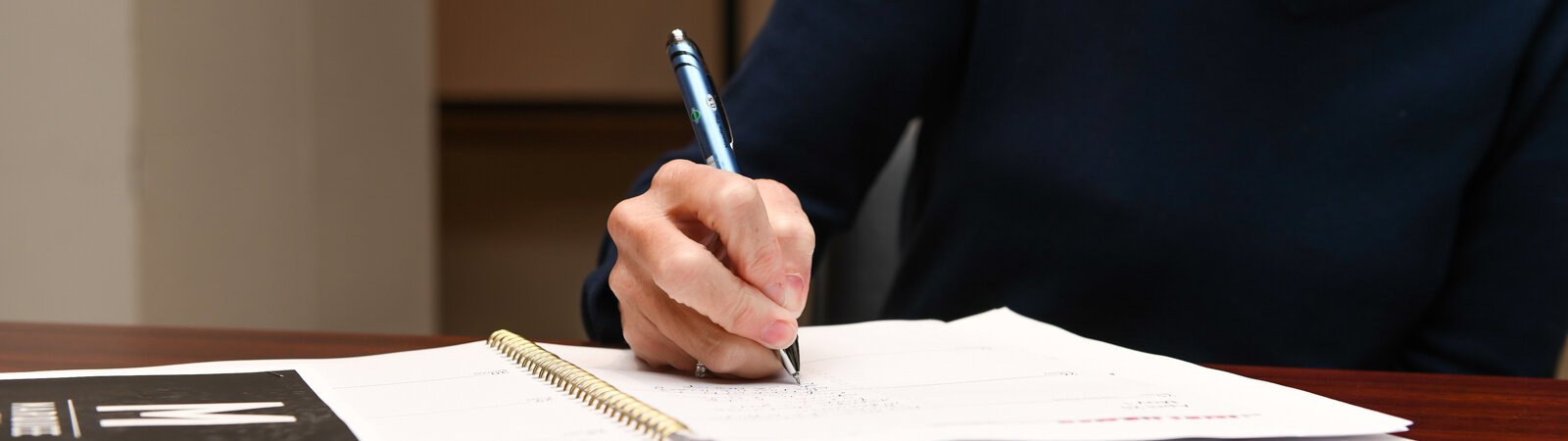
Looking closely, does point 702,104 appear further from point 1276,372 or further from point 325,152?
point 325,152

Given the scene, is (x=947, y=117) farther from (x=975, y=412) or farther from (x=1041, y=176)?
(x=975, y=412)

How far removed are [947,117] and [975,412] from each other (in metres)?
0.50

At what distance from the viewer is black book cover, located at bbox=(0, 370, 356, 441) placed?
286 mm

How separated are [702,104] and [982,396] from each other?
167mm

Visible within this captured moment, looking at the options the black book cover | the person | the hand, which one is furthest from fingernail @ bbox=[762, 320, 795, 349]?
the person

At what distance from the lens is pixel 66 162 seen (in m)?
0.93

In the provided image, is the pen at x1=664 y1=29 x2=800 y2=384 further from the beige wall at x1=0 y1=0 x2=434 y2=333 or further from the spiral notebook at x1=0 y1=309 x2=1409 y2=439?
the beige wall at x1=0 y1=0 x2=434 y2=333

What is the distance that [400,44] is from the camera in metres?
1.58

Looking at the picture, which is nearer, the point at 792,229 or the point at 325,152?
the point at 792,229

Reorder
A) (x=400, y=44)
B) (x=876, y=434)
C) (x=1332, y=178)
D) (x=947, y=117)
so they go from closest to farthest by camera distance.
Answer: (x=876, y=434) < (x=1332, y=178) < (x=947, y=117) < (x=400, y=44)

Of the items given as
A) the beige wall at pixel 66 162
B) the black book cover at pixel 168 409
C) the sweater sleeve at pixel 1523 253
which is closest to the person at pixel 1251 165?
the sweater sleeve at pixel 1523 253

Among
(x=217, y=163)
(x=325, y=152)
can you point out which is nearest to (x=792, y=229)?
(x=217, y=163)

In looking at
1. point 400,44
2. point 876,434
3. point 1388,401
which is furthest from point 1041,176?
point 400,44

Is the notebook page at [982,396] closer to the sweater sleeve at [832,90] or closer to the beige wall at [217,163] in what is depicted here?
the sweater sleeve at [832,90]
